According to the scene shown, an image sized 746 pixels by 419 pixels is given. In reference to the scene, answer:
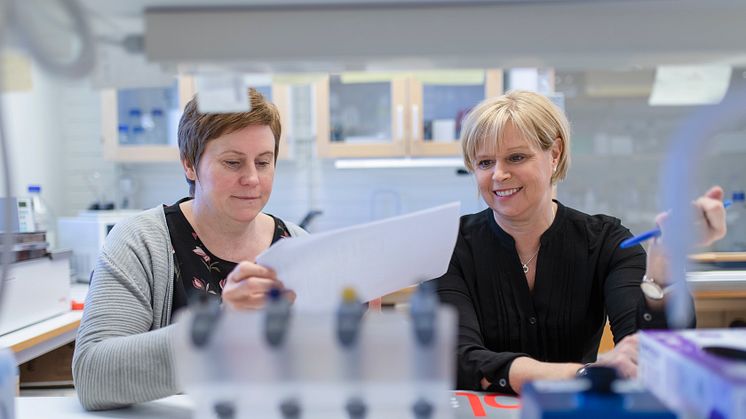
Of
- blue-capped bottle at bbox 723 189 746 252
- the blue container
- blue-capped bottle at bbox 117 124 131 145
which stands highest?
blue-capped bottle at bbox 117 124 131 145

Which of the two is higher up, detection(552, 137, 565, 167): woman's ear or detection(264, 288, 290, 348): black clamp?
detection(552, 137, 565, 167): woman's ear

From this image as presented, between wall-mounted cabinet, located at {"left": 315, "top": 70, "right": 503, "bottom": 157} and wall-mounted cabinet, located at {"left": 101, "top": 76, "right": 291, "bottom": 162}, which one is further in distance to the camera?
wall-mounted cabinet, located at {"left": 101, "top": 76, "right": 291, "bottom": 162}

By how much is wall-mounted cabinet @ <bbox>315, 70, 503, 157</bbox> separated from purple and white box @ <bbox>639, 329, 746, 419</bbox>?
2438 millimetres

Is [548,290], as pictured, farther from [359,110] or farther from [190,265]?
[359,110]

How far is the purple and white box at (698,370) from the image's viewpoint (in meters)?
0.60

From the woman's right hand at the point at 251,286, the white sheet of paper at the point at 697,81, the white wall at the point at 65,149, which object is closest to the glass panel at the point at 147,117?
the white wall at the point at 65,149

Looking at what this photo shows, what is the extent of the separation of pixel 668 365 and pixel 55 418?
3.11 ft

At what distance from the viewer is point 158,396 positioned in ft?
3.59

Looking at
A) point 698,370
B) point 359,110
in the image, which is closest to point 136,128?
point 359,110

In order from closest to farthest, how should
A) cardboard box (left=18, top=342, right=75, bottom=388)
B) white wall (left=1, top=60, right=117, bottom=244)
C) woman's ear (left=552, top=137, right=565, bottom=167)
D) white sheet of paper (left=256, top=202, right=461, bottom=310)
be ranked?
white sheet of paper (left=256, top=202, right=461, bottom=310) → woman's ear (left=552, top=137, right=565, bottom=167) → cardboard box (left=18, top=342, right=75, bottom=388) → white wall (left=1, top=60, right=117, bottom=244)

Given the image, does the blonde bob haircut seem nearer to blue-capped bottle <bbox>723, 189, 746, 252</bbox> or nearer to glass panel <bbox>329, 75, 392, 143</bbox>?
glass panel <bbox>329, 75, 392, 143</bbox>

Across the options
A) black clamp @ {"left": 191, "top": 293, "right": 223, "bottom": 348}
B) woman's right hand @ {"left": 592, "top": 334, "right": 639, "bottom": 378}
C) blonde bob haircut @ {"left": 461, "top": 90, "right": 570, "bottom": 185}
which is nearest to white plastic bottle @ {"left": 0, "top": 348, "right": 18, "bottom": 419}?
black clamp @ {"left": 191, "top": 293, "right": 223, "bottom": 348}

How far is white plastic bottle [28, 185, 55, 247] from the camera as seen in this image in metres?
2.77

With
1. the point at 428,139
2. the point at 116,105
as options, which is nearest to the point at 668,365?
the point at 428,139
